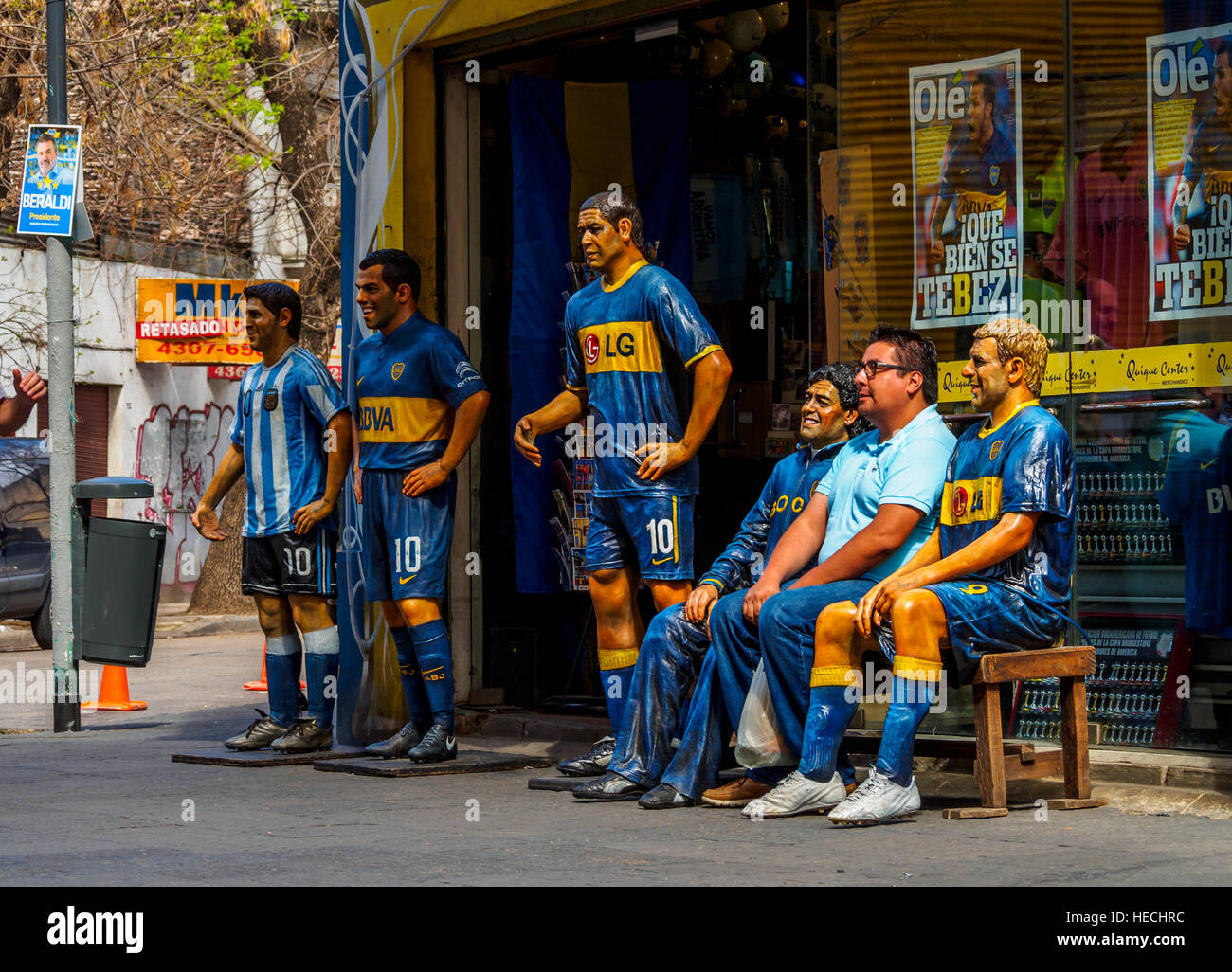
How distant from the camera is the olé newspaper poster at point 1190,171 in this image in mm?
7250

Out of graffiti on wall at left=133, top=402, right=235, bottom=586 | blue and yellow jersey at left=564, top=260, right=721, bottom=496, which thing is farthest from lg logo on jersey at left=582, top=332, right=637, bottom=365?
graffiti on wall at left=133, top=402, right=235, bottom=586

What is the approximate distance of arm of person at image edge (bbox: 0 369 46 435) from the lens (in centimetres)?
2106

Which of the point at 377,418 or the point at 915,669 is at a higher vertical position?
the point at 377,418

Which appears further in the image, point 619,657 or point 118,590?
point 118,590

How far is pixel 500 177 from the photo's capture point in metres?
10.0

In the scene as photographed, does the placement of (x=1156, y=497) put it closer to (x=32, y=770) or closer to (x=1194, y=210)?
(x=1194, y=210)

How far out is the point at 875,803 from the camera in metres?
6.33

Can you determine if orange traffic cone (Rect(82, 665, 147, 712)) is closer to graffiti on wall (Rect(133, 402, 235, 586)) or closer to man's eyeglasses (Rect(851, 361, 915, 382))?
man's eyeglasses (Rect(851, 361, 915, 382))

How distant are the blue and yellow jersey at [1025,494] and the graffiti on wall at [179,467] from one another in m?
19.7

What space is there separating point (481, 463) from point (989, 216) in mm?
3200

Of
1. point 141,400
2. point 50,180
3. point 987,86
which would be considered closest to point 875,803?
point 987,86

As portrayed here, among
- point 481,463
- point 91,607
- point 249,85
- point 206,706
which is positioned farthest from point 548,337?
point 249,85

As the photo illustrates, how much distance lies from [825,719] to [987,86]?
306 cm

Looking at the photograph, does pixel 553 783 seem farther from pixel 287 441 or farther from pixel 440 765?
pixel 287 441
